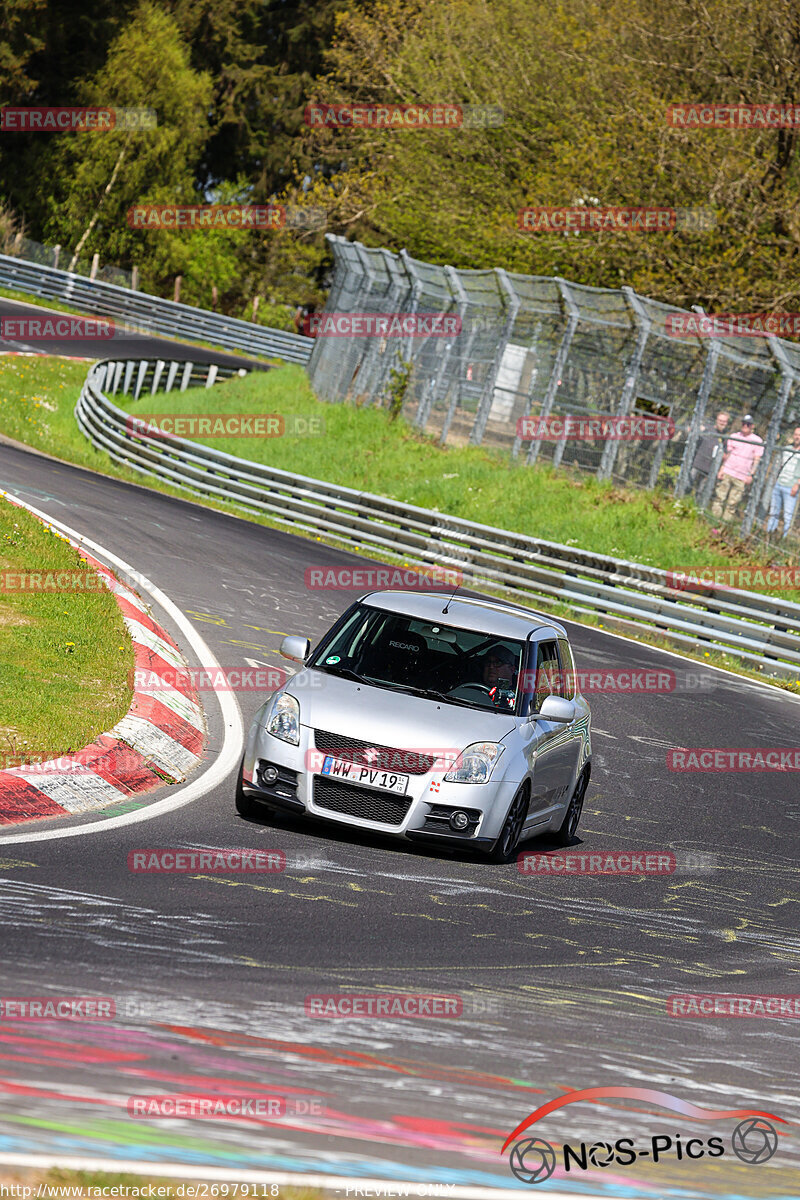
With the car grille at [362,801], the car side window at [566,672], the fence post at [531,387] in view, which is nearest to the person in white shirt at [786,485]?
the fence post at [531,387]

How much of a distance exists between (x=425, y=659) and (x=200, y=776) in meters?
1.62

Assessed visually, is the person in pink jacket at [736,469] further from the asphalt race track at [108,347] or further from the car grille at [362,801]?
the asphalt race track at [108,347]

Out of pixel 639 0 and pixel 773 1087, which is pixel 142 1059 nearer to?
pixel 773 1087

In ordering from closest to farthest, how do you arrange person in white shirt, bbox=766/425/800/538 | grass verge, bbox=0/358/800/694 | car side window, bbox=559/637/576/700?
car side window, bbox=559/637/576/700
person in white shirt, bbox=766/425/800/538
grass verge, bbox=0/358/800/694

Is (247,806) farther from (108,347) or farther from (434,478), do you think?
(108,347)

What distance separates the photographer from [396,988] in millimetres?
5949

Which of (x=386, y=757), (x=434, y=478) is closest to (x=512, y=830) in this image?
(x=386, y=757)

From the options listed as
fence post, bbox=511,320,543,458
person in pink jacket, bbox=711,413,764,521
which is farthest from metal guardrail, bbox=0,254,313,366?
person in pink jacket, bbox=711,413,764,521

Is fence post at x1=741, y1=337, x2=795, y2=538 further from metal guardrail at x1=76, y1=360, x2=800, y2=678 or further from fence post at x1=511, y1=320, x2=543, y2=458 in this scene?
fence post at x1=511, y1=320, x2=543, y2=458

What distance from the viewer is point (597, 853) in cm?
984

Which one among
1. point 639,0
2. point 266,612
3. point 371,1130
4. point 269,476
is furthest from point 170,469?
point 371,1130

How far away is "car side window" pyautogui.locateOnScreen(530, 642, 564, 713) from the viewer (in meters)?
9.66

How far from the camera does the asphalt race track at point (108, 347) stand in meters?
41.8

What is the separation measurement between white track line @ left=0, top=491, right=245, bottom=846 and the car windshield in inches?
41.6
